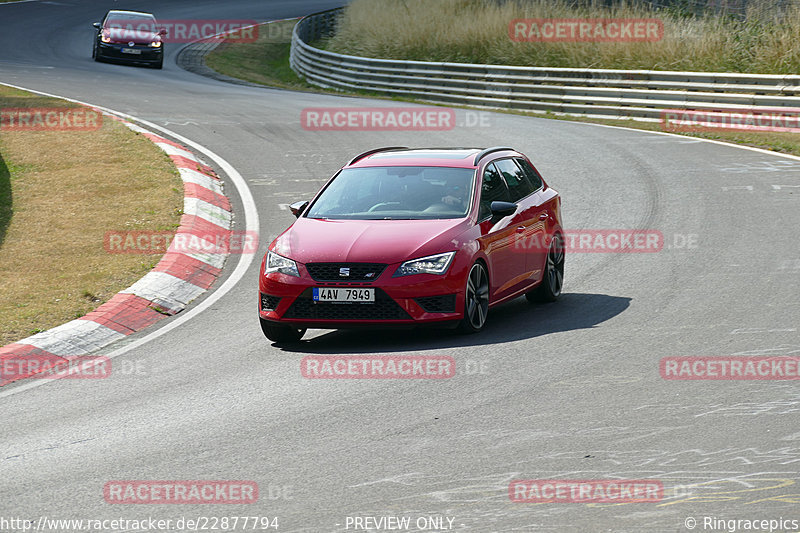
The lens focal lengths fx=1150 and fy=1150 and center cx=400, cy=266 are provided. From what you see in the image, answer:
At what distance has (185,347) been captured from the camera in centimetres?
991

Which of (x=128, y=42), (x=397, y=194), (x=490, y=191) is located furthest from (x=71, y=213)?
(x=128, y=42)

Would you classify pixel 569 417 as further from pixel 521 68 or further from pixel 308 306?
pixel 521 68

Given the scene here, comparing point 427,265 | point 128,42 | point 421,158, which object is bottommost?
point 128,42

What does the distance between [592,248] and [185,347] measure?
18.8ft

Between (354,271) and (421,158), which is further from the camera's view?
(421,158)

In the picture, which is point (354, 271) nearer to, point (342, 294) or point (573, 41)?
point (342, 294)

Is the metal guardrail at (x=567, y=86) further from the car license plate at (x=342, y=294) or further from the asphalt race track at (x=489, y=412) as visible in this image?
the car license plate at (x=342, y=294)

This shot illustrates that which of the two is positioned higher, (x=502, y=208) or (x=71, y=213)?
(x=502, y=208)

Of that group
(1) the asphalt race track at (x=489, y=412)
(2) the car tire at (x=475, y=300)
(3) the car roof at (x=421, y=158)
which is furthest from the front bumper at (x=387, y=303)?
(3) the car roof at (x=421, y=158)

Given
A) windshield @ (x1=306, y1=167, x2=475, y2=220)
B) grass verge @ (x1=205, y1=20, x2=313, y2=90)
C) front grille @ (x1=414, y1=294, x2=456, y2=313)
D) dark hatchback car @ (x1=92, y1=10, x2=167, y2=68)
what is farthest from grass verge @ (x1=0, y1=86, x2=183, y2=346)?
grass verge @ (x1=205, y1=20, x2=313, y2=90)

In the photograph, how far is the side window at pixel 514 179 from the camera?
37.3 feet

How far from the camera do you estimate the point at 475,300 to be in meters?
9.91

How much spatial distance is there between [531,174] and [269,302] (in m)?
3.64

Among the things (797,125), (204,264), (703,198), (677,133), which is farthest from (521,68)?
(204,264)
